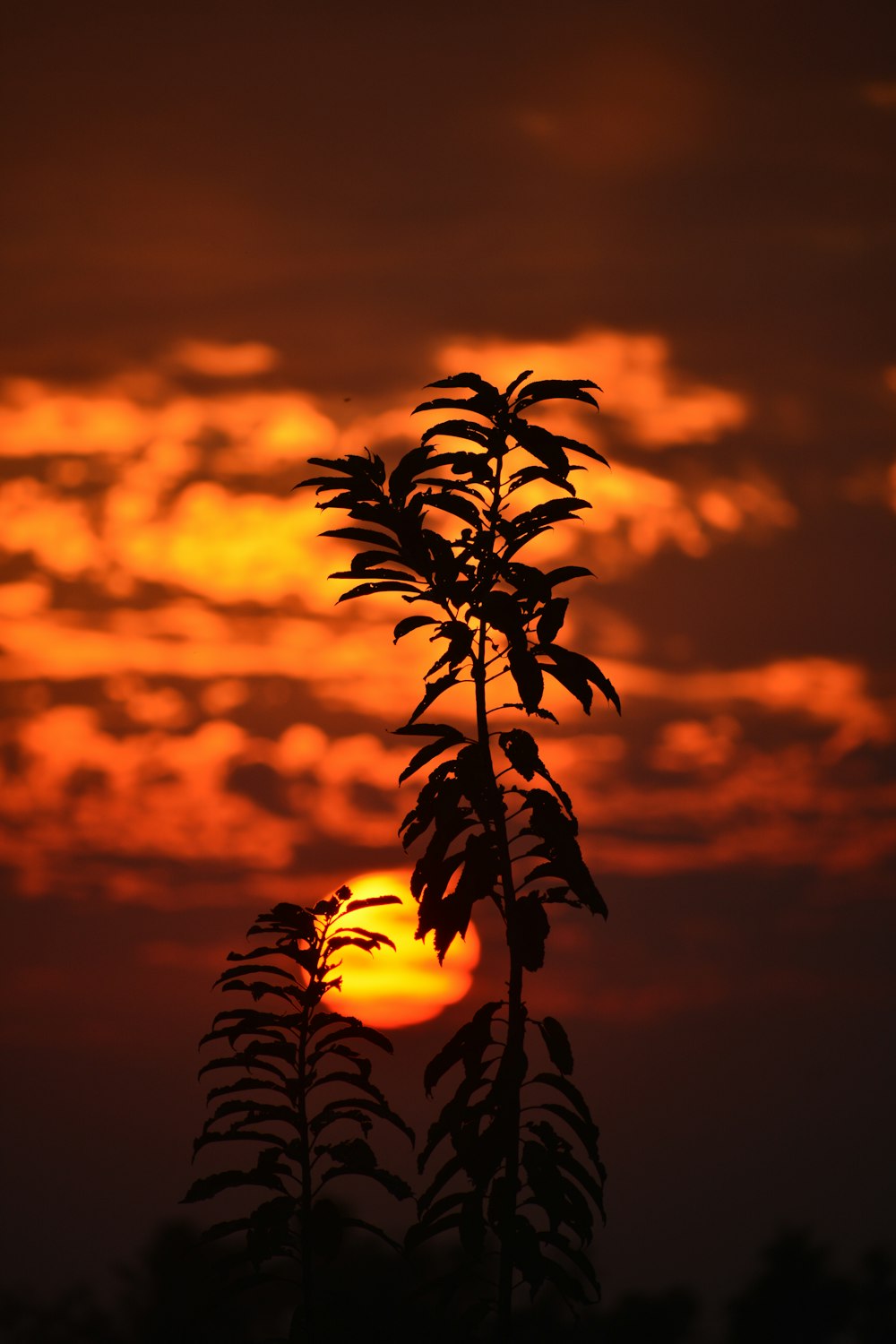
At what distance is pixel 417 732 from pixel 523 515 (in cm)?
186

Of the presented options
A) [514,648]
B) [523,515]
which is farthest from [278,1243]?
[523,515]

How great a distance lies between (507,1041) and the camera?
37.7 ft

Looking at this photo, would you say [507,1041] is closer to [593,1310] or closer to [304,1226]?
[304,1226]

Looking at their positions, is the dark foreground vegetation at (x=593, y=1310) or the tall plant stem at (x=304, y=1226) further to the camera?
the dark foreground vegetation at (x=593, y=1310)

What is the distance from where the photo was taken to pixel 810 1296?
5044 cm

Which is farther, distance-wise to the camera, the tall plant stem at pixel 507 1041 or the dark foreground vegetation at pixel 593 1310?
the dark foreground vegetation at pixel 593 1310

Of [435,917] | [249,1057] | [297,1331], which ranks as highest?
[435,917]

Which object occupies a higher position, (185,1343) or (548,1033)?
(548,1033)

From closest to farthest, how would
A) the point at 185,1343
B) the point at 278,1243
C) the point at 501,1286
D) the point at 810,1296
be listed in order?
1. the point at 501,1286
2. the point at 278,1243
3. the point at 185,1343
4. the point at 810,1296

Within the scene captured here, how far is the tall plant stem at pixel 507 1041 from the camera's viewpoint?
11141 millimetres

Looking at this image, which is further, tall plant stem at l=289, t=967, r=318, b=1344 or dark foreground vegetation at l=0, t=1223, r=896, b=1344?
dark foreground vegetation at l=0, t=1223, r=896, b=1344

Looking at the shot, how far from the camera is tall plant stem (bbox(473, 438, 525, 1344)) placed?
1114 cm

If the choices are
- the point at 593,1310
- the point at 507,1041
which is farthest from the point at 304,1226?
the point at 593,1310

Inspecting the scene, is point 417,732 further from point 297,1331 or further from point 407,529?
point 297,1331
